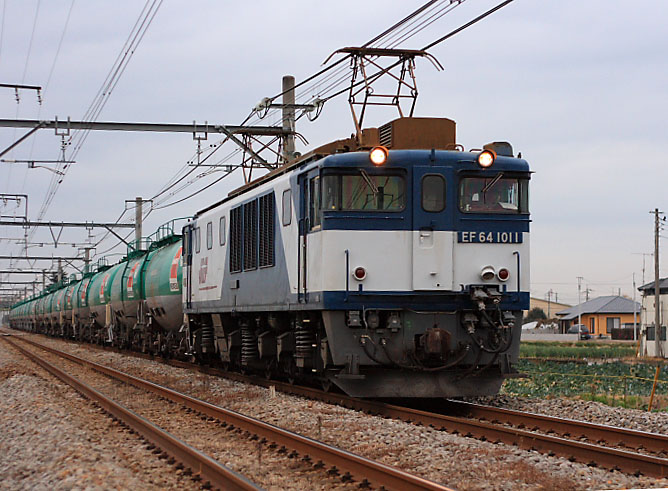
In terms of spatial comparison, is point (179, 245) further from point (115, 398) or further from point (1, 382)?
point (115, 398)

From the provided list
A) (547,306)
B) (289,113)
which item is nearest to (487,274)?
(289,113)

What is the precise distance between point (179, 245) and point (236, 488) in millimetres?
17704

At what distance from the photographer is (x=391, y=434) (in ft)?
32.8

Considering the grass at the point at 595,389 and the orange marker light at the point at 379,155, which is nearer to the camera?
the orange marker light at the point at 379,155

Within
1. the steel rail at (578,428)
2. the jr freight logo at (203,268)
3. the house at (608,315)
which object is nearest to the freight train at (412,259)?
the steel rail at (578,428)

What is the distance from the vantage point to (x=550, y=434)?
10.7m

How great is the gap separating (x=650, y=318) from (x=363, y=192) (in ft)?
147

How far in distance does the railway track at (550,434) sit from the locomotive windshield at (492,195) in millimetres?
2747

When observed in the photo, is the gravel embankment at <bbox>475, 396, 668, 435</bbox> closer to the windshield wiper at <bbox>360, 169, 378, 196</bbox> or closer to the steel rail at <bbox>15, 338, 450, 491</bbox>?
the windshield wiper at <bbox>360, 169, 378, 196</bbox>

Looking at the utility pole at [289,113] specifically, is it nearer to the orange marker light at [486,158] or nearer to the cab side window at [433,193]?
the cab side window at [433,193]

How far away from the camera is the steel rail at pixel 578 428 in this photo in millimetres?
9516

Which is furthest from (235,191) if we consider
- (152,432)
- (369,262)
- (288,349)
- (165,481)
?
(165,481)

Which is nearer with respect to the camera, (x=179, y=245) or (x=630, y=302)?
(x=179, y=245)

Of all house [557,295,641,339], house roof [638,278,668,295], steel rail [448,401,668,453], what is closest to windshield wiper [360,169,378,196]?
steel rail [448,401,668,453]
